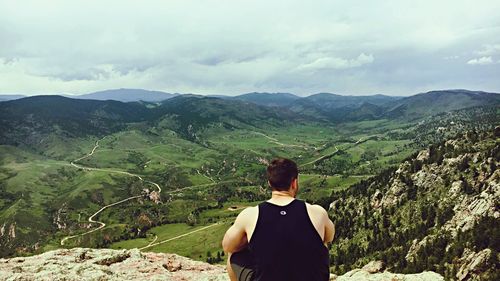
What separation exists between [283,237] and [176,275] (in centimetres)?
1857

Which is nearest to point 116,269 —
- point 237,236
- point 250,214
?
point 237,236

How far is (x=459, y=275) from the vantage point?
115062mm

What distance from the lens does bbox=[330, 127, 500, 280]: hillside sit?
412ft

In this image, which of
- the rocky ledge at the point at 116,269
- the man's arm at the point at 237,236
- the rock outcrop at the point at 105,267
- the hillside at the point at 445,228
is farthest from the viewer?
the hillside at the point at 445,228

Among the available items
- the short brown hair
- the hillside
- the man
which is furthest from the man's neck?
the hillside

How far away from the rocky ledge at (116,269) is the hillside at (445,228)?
295 ft

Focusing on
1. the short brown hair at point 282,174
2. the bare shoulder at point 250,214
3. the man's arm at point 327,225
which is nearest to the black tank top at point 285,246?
the bare shoulder at point 250,214

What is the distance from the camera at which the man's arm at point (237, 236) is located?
39.8 ft

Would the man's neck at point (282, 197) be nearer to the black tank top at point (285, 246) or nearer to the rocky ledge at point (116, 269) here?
the black tank top at point (285, 246)

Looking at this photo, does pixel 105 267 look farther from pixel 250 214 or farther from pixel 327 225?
pixel 327 225

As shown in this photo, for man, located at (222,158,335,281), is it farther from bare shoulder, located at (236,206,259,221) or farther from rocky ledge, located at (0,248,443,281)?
rocky ledge, located at (0,248,443,281)

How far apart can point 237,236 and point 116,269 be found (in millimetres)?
19528

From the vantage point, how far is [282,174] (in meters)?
12.6

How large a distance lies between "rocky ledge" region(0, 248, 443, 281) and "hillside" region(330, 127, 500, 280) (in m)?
89.9
